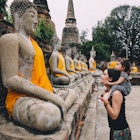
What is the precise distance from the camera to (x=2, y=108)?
273 cm

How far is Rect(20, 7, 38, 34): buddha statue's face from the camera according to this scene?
2.47 m

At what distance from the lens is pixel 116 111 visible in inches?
92.4

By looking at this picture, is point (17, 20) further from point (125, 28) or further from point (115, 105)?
point (125, 28)

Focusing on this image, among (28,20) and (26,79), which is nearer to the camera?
(26,79)

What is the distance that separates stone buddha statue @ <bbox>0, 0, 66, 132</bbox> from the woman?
490mm

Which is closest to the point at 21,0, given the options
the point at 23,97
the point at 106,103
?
the point at 23,97

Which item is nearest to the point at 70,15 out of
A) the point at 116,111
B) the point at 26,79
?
the point at 26,79

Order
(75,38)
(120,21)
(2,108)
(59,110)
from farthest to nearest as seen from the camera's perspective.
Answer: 1. (120,21)
2. (75,38)
3. (2,108)
4. (59,110)

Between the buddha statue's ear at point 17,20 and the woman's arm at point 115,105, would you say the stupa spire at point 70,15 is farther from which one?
the woman's arm at point 115,105

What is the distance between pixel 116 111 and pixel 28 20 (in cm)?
127

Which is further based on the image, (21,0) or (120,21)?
(120,21)

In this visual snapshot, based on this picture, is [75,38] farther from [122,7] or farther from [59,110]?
[59,110]

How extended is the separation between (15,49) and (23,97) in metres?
0.45

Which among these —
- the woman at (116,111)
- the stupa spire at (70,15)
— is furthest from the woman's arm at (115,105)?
the stupa spire at (70,15)
